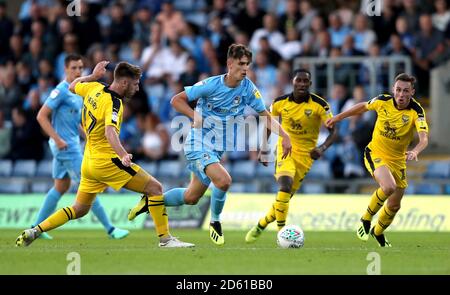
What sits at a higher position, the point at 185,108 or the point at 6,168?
the point at 185,108

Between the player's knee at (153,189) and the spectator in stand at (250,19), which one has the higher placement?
the spectator in stand at (250,19)

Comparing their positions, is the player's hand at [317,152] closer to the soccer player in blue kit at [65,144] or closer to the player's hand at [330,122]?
the player's hand at [330,122]

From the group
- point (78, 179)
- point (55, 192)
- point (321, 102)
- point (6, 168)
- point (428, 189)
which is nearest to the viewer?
point (321, 102)

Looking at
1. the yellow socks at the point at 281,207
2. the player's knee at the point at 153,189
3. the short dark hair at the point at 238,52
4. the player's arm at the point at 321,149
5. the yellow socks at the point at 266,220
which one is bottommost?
the yellow socks at the point at 266,220

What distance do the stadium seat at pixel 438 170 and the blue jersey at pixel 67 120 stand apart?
797 cm

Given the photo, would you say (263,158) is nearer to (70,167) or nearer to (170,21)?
(70,167)

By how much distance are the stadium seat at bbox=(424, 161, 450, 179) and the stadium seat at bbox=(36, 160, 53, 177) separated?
8101mm

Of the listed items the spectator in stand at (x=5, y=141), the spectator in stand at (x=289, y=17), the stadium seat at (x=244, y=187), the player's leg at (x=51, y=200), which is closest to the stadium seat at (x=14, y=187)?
the spectator in stand at (x=5, y=141)

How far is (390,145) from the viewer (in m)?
14.6

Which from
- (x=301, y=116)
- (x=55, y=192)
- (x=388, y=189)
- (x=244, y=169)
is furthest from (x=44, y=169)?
(x=388, y=189)

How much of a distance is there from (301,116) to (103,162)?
3.89 m

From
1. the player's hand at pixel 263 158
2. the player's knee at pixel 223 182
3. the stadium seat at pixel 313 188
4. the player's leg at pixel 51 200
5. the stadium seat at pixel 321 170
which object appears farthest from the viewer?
the stadium seat at pixel 321 170

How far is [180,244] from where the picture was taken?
1327 centimetres

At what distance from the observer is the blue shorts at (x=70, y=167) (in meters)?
16.1
